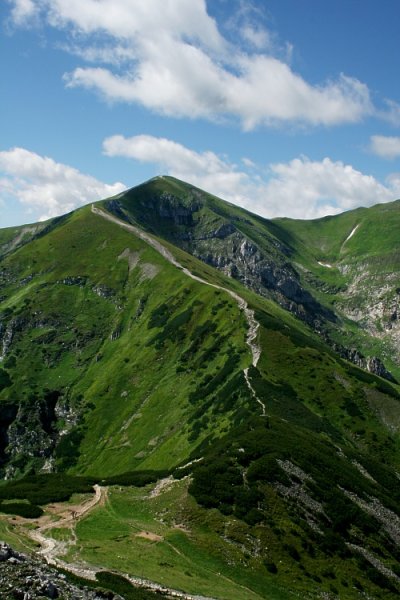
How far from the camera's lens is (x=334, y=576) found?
54062 mm

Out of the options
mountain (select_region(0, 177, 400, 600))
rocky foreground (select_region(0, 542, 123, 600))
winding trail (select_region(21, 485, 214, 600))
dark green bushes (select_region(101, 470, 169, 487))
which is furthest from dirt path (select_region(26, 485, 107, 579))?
rocky foreground (select_region(0, 542, 123, 600))

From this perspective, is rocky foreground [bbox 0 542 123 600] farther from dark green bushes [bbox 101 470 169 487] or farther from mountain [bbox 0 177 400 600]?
dark green bushes [bbox 101 470 169 487]

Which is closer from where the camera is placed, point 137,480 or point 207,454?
point 137,480

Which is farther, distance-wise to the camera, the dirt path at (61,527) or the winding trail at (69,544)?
the dirt path at (61,527)

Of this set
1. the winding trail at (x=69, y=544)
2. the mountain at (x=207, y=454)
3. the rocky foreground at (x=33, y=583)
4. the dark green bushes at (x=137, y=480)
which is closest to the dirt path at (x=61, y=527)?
the winding trail at (x=69, y=544)

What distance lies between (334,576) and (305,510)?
11.1 m

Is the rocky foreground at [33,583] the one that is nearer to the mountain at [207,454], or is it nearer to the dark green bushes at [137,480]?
the mountain at [207,454]

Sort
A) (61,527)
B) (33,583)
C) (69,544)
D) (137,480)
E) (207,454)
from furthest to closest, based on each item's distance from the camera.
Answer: (207,454) → (137,480) → (61,527) → (69,544) → (33,583)

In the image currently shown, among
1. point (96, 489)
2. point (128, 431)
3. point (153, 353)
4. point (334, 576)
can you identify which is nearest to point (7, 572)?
point (334, 576)

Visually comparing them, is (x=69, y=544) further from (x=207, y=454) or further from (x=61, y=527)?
(x=207, y=454)

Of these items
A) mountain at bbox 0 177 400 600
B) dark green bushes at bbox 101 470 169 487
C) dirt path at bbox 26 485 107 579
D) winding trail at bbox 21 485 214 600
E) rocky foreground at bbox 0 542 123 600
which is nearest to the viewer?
rocky foreground at bbox 0 542 123 600

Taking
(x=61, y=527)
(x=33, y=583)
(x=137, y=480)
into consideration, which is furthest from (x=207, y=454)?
(x=33, y=583)

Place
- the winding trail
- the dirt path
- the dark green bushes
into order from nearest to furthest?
the winding trail, the dirt path, the dark green bushes

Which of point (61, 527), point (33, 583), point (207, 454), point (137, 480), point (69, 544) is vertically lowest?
point (137, 480)
